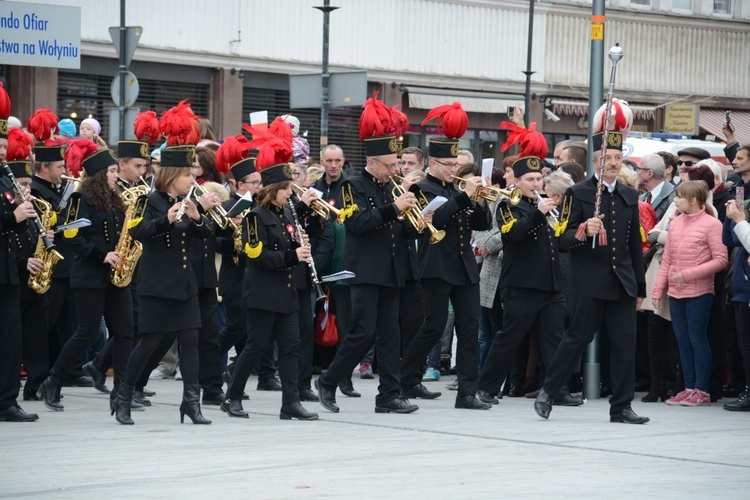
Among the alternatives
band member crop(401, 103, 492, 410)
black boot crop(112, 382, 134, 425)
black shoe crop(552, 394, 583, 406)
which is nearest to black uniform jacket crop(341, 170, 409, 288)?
band member crop(401, 103, 492, 410)

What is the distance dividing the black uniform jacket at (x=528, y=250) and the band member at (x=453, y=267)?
225 millimetres

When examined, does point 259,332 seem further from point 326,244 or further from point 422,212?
point 326,244

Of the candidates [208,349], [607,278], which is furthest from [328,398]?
[607,278]

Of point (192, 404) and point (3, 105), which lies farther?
point (3, 105)

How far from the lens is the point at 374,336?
1166 cm

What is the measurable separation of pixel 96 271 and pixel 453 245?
2.85 m

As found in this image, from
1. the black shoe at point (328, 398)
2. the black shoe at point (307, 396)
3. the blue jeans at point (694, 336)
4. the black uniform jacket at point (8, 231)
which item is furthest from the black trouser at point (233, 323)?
the blue jeans at point (694, 336)

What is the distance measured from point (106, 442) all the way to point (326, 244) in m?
4.43

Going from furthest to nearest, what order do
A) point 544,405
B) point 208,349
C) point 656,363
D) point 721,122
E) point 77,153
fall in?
point 721,122, point 656,363, point 77,153, point 208,349, point 544,405

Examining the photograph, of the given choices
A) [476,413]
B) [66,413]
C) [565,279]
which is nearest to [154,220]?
[66,413]

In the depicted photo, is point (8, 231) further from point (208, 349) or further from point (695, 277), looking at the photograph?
point (695, 277)

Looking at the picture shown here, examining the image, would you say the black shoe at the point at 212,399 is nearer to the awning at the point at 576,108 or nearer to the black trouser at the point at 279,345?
the black trouser at the point at 279,345

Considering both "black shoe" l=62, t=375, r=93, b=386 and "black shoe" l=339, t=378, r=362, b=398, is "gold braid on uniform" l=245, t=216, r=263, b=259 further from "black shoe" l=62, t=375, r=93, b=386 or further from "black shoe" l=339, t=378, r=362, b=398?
"black shoe" l=62, t=375, r=93, b=386

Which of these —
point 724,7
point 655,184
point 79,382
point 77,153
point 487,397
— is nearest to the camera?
point 487,397
